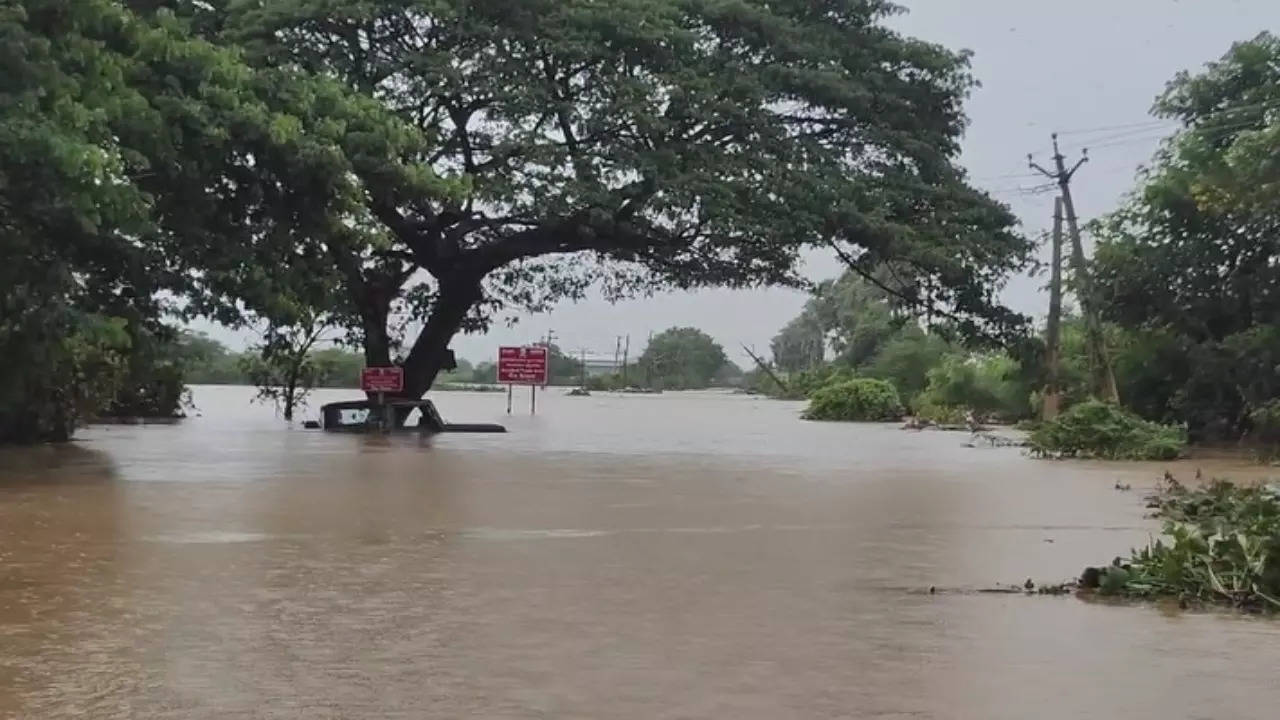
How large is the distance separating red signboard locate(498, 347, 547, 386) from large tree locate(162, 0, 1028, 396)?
24.3ft

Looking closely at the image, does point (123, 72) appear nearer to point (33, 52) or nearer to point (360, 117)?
point (33, 52)

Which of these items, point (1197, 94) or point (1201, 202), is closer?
point (1201, 202)

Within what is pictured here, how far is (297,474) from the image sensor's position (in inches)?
544

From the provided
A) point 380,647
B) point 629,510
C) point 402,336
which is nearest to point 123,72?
point 629,510

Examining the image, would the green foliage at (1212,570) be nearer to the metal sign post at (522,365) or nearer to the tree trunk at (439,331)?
the tree trunk at (439,331)

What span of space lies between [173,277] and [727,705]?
1331cm

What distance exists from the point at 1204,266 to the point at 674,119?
9.26 meters

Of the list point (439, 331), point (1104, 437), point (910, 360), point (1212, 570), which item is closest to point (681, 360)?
point (910, 360)

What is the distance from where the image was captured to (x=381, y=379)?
78.5ft

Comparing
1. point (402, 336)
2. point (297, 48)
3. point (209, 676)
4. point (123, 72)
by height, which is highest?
point (297, 48)

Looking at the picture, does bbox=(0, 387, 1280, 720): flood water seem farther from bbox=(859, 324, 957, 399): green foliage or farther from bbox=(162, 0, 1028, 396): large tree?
bbox=(859, 324, 957, 399): green foliage

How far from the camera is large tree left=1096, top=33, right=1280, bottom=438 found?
21.0 m

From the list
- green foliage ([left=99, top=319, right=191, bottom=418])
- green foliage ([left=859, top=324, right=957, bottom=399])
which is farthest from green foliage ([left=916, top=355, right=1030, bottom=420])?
green foliage ([left=99, top=319, right=191, bottom=418])

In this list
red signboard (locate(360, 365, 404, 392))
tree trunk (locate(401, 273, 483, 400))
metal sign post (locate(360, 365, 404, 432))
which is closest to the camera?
metal sign post (locate(360, 365, 404, 432))
